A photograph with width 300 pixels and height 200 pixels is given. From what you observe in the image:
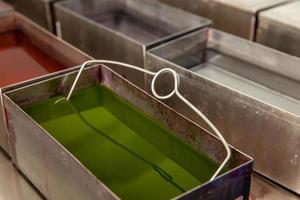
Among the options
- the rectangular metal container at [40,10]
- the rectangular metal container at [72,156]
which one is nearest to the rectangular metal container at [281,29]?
the rectangular metal container at [72,156]

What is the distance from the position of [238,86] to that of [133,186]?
59 centimetres

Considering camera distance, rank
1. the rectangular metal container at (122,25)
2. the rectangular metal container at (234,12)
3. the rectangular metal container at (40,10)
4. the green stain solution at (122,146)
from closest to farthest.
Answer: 1. the green stain solution at (122,146)
2. the rectangular metal container at (122,25)
3. the rectangular metal container at (234,12)
4. the rectangular metal container at (40,10)

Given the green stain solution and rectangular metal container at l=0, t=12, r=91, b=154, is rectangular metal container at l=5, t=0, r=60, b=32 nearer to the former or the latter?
rectangular metal container at l=0, t=12, r=91, b=154

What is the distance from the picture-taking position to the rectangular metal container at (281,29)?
1396 millimetres

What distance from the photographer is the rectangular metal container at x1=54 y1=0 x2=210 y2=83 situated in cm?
137

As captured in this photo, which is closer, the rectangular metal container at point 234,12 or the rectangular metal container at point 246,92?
the rectangular metal container at point 246,92

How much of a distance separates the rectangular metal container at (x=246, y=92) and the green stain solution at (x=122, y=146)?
17 cm

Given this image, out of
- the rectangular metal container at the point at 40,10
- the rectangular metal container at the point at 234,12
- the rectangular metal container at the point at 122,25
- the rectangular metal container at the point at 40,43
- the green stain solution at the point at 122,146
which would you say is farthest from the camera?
the rectangular metal container at the point at 40,10

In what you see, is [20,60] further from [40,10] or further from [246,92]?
[246,92]

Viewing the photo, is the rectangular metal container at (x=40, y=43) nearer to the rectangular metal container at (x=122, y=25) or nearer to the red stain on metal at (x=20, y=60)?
the red stain on metal at (x=20, y=60)

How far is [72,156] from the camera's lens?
2.76ft

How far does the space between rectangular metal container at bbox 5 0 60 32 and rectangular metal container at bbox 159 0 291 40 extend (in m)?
0.52

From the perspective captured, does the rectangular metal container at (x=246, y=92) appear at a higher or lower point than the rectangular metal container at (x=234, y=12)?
lower

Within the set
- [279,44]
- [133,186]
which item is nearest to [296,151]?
[133,186]
